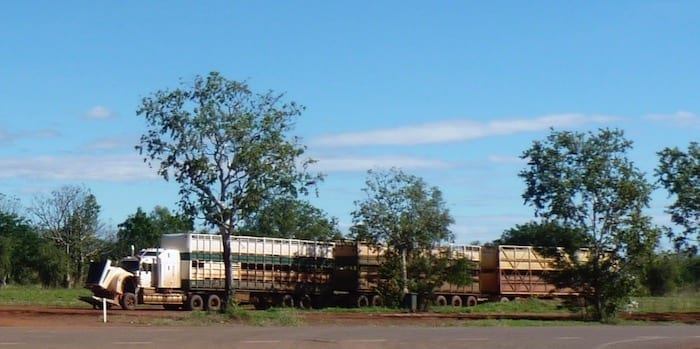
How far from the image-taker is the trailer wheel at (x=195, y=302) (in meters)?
52.3

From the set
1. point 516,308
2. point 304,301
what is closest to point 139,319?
point 304,301

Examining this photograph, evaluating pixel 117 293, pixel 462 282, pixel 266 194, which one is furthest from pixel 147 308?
pixel 462 282

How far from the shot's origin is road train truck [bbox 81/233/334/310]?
51.1 metres

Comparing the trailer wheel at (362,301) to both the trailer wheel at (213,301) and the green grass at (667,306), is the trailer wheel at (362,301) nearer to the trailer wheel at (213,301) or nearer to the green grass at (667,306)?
the trailer wheel at (213,301)

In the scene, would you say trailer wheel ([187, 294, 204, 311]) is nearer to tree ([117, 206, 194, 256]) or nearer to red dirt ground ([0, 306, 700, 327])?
red dirt ground ([0, 306, 700, 327])

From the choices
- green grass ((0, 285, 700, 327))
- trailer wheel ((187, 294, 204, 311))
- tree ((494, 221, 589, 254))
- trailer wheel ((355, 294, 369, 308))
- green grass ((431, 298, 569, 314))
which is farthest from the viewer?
trailer wheel ((355, 294, 369, 308))

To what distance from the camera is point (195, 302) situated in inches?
2068

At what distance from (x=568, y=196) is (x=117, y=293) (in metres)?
21.9

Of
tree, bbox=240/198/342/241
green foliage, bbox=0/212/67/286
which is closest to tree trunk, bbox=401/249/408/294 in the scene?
tree, bbox=240/198/342/241

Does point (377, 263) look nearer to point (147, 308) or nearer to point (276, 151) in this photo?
point (147, 308)

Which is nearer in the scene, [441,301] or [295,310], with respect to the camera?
[295,310]

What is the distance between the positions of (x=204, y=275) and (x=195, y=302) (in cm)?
146

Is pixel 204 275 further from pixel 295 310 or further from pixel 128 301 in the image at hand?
pixel 295 310

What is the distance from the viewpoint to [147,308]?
53.8 meters
